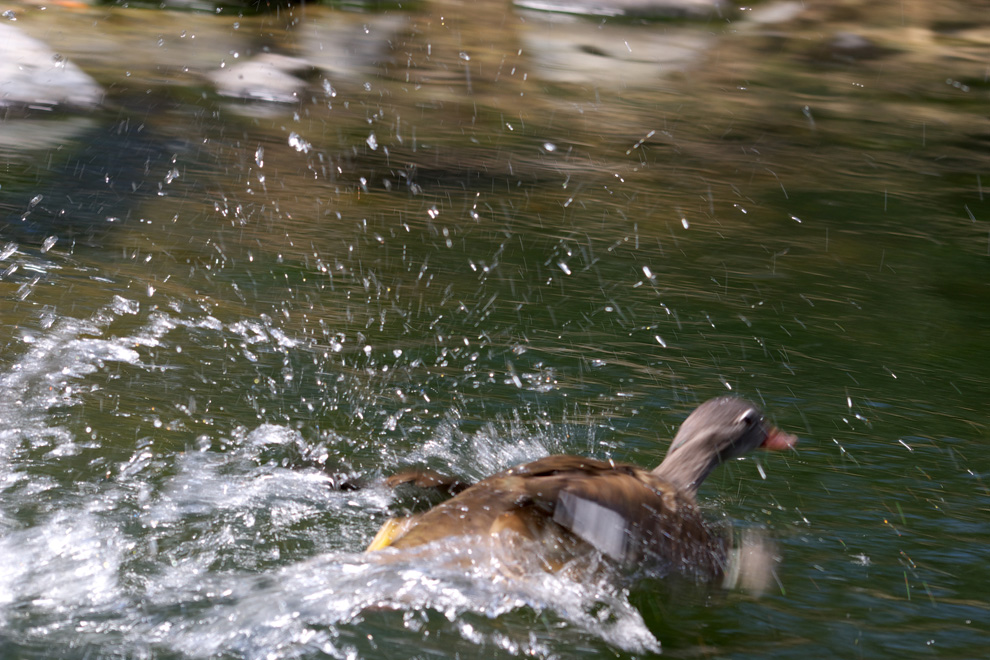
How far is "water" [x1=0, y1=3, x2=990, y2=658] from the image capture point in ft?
9.21

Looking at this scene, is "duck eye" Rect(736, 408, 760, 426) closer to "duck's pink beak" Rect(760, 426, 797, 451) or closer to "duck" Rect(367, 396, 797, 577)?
"duck's pink beak" Rect(760, 426, 797, 451)

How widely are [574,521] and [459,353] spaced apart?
208 centimetres

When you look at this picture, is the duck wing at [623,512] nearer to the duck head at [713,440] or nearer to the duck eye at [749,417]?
the duck head at [713,440]

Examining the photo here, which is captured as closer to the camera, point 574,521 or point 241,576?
point 574,521

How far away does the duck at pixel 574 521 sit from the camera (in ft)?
9.23

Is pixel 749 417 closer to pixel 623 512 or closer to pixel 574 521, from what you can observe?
pixel 623 512

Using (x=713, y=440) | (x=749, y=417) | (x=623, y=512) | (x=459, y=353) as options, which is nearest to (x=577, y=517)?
(x=623, y=512)

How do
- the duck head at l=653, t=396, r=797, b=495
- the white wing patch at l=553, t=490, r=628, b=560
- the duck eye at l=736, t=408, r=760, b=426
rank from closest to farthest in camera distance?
the white wing patch at l=553, t=490, r=628, b=560 → the duck head at l=653, t=396, r=797, b=495 → the duck eye at l=736, t=408, r=760, b=426

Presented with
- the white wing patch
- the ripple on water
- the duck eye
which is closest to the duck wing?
the white wing patch

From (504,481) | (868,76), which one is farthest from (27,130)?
(868,76)

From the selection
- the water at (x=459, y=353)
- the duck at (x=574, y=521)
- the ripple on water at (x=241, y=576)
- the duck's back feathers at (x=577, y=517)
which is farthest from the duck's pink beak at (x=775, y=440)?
the ripple on water at (x=241, y=576)

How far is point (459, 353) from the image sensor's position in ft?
15.7

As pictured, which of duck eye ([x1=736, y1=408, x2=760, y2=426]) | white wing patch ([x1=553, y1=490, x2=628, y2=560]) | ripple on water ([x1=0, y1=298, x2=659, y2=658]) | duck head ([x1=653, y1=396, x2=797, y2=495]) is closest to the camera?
ripple on water ([x1=0, y1=298, x2=659, y2=658])

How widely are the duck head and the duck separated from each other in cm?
19
